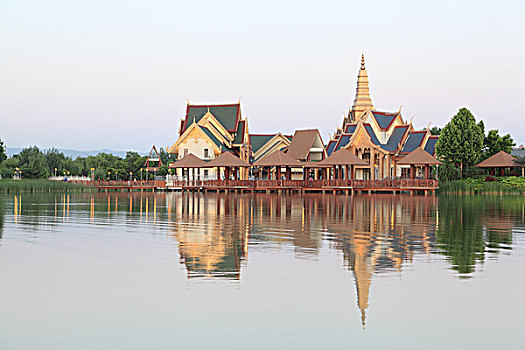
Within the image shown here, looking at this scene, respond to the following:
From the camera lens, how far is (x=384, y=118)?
63125mm

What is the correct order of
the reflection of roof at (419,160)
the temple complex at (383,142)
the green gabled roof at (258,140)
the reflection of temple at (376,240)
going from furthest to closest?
the green gabled roof at (258,140)
the temple complex at (383,142)
the reflection of roof at (419,160)
the reflection of temple at (376,240)

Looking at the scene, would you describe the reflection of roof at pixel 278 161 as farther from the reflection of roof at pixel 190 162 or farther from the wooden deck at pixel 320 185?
the reflection of roof at pixel 190 162

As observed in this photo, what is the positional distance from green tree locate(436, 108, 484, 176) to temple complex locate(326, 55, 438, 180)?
2129 mm

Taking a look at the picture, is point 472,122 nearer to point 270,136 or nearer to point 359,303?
point 270,136

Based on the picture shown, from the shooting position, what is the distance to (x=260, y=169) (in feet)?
217

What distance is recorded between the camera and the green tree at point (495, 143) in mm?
62903

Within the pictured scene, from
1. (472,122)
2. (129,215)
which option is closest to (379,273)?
(129,215)

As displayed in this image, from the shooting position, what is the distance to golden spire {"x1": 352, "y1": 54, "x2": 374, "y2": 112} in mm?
79375

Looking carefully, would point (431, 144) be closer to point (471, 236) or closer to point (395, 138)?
point (395, 138)

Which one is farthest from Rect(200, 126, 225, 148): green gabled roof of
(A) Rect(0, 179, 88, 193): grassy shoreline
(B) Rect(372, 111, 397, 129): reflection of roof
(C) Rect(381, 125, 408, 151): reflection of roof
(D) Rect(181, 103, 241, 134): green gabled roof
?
(C) Rect(381, 125, 408, 151): reflection of roof

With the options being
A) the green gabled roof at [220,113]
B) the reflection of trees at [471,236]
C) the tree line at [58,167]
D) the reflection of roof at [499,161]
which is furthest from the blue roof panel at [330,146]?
the reflection of trees at [471,236]

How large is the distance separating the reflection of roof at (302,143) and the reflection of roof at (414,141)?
356 inches

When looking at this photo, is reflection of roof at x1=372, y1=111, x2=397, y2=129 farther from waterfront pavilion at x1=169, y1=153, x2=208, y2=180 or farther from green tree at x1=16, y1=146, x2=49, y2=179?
green tree at x1=16, y1=146, x2=49, y2=179

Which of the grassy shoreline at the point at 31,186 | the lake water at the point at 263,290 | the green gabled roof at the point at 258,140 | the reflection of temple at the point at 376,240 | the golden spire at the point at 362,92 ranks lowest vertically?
the lake water at the point at 263,290
